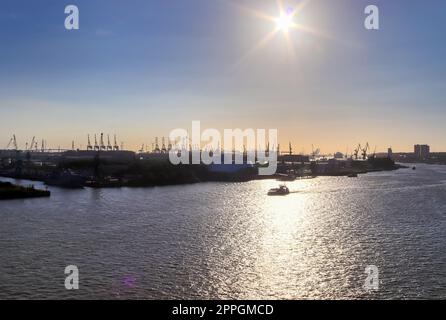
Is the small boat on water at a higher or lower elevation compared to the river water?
higher

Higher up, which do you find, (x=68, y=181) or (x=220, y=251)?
(x=68, y=181)

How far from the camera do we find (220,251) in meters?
21.3

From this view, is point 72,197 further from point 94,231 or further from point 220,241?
point 220,241

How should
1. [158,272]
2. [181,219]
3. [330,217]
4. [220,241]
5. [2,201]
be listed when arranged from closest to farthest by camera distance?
[158,272] → [220,241] → [181,219] → [330,217] → [2,201]

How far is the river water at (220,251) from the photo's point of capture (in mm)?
15492

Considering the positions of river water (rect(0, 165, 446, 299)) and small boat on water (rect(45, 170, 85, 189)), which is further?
small boat on water (rect(45, 170, 85, 189))

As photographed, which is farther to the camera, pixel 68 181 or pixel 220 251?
pixel 68 181

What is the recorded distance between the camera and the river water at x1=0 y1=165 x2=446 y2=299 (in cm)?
1549

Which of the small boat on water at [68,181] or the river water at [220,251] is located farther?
the small boat on water at [68,181]

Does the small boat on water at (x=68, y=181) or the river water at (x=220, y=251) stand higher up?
the small boat on water at (x=68, y=181)
